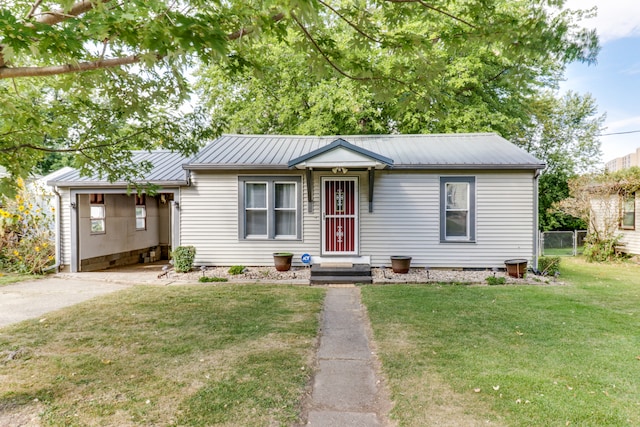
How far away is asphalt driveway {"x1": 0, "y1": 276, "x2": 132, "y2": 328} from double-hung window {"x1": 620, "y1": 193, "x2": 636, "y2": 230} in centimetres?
1695

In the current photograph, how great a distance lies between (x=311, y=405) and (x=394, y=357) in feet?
4.34

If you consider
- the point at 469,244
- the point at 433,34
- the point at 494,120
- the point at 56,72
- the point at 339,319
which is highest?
the point at 494,120

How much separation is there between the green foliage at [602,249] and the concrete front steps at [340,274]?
980 centimetres

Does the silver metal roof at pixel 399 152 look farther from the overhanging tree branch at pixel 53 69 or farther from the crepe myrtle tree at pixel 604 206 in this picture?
the overhanging tree branch at pixel 53 69

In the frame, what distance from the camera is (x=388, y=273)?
903cm

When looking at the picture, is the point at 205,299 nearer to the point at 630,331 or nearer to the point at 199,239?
the point at 199,239

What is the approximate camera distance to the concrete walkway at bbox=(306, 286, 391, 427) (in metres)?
2.83

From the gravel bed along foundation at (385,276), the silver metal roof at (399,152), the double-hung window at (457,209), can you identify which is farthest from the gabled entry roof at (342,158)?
the gravel bed along foundation at (385,276)

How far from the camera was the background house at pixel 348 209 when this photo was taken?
30.7 ft

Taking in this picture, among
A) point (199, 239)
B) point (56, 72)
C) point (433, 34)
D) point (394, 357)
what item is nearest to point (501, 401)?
point (394, 357)

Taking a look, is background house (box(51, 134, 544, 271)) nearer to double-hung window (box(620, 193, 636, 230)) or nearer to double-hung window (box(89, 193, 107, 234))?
double-hung window (box(89, 193, 107, 234))

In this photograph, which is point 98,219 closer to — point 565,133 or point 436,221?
point 436,221

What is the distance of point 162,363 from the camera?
12.5ft

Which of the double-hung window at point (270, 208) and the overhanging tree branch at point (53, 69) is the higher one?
the overhanging tree branch at point (53, 69)
